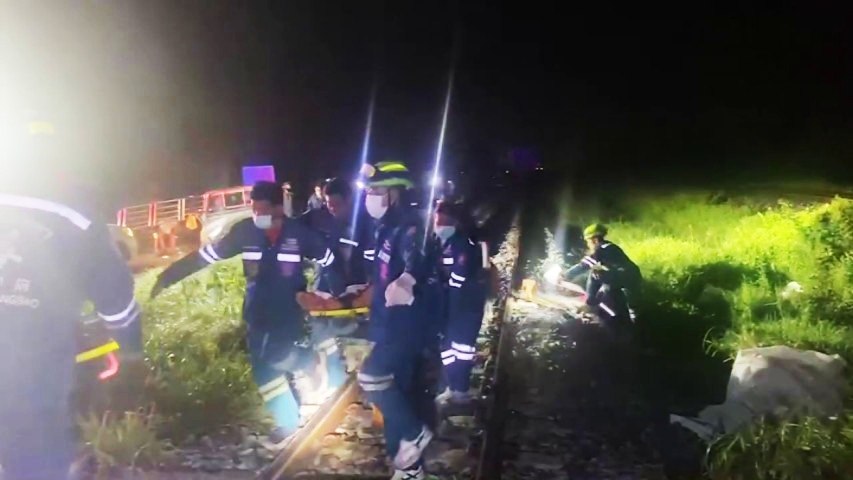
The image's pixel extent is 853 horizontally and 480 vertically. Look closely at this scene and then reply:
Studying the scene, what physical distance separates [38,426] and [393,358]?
0.98 metres

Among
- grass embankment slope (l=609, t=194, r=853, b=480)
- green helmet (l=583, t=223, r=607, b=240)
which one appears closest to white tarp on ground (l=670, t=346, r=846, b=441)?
grass embankment slope (l=609, t=194, r=853, b=480)

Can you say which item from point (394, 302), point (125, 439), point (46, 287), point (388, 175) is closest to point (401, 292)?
point (394, 302)

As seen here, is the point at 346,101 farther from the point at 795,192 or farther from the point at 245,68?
the point at 795,192

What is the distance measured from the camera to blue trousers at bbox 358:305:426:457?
265cm

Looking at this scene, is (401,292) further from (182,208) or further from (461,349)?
(182,208)

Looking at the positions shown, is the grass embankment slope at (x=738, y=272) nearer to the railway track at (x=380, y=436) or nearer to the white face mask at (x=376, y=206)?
the railway track at (x=380, y=436)

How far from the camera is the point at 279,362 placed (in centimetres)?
270

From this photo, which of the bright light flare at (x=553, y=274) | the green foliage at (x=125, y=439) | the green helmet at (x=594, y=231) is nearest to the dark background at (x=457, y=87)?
the green helmet at (x=594, y=231)

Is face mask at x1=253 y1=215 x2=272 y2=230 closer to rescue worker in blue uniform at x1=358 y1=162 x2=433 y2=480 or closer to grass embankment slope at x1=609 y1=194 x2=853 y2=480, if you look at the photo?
rescue worker in blue uniform at x1=358 y1=162 x2=433 y2=480

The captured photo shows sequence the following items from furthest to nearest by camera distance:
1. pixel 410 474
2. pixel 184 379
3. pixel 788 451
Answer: pixel 184 379 → pixel 410 474 → pixel 788 451

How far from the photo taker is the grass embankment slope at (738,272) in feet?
8.49

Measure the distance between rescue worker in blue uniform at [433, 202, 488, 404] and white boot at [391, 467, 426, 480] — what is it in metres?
0.20

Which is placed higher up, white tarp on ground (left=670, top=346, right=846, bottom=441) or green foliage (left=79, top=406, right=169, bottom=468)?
white tarp on ground (left=670, top=346, right=846, bottom=441)

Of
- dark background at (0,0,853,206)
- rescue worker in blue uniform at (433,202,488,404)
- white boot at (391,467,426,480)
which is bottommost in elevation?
white boot at (391,467,426,480)
